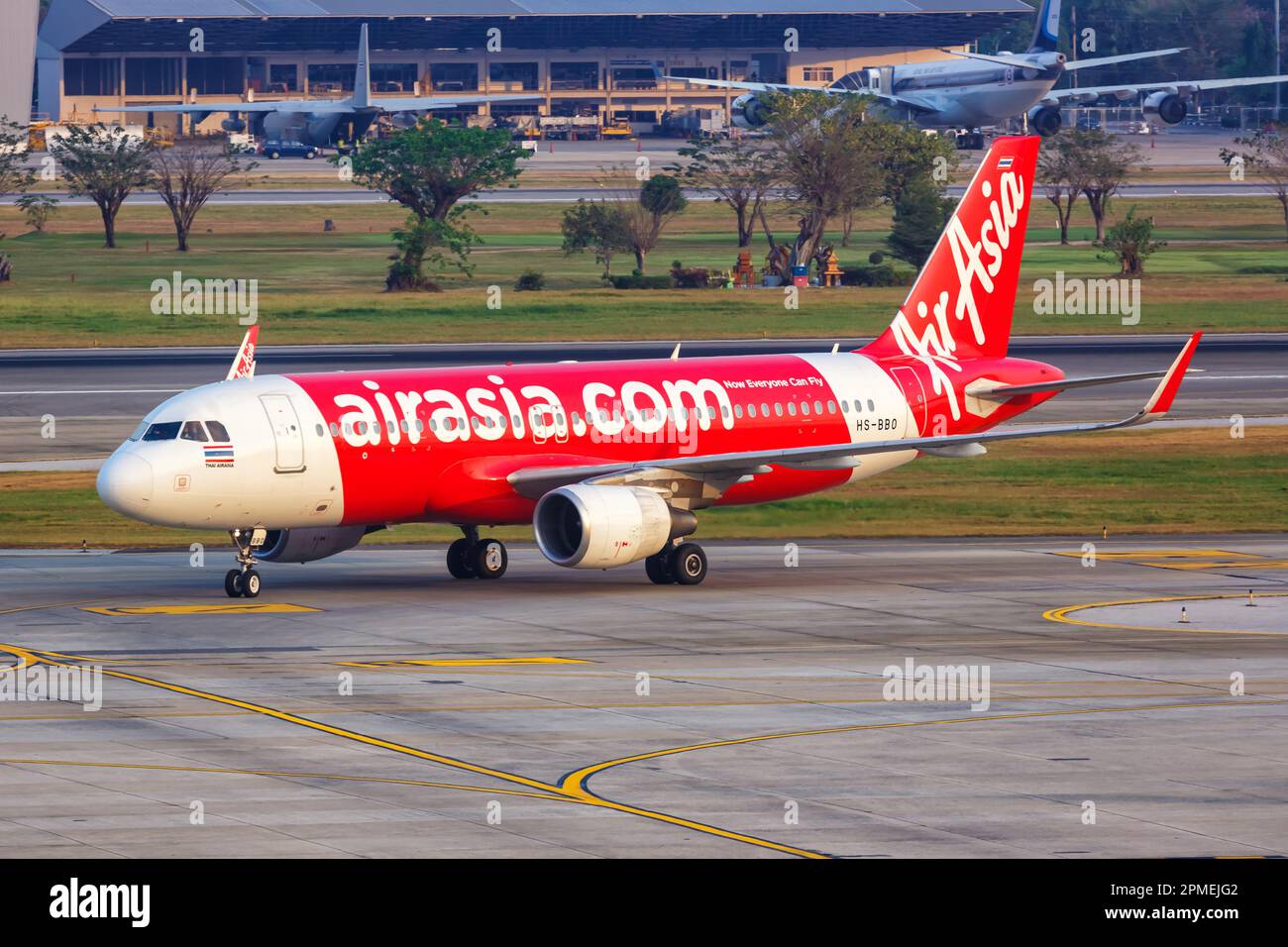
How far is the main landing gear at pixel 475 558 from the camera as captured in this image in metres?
50.6

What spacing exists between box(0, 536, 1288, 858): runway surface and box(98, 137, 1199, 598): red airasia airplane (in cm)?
179

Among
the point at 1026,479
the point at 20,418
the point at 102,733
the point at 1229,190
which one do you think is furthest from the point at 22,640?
the point at 1229,190

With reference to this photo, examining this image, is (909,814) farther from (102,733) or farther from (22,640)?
(22,640)

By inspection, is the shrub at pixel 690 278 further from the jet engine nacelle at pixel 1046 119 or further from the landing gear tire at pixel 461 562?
the landing gear tire at pixel 461 562

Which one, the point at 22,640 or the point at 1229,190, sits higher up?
the point at 1229,190

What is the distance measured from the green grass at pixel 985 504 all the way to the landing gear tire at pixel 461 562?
8234 mm

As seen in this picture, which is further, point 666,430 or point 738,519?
point 738,519

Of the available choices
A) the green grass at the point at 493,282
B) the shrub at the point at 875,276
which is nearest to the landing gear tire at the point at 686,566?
the green grass at the point at 493,282

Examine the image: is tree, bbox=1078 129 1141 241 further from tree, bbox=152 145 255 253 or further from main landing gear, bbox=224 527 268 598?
main landing gear, bbox=224 527 268 598

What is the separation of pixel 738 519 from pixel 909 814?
32.6m

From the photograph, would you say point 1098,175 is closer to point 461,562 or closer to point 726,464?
point 726,464

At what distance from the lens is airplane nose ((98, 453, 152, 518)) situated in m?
44.3

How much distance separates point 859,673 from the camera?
126 feet

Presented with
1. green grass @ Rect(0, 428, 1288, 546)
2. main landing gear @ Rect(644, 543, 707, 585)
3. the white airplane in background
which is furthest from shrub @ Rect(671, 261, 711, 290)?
main landing gear @ Rect(644, 543, 707, 585)
